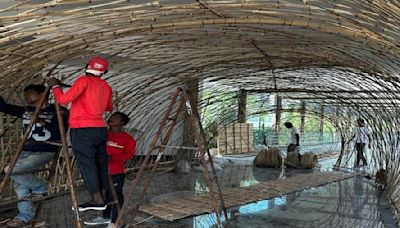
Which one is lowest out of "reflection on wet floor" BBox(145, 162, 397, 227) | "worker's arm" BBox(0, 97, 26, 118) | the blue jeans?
"reflection on wet floor" BBox(145, 162, 397, 227)

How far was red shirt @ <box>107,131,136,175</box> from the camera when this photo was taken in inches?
163

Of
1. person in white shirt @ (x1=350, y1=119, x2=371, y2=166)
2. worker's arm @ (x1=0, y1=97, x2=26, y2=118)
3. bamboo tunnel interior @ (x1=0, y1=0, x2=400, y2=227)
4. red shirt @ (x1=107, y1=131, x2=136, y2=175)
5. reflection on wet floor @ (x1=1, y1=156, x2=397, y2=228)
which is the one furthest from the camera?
person in white shirt @ (x1=350, y1=119, x2=371, y2=166)

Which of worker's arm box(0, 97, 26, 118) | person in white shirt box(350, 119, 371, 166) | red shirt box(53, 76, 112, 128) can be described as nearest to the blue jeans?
worker's arm box(0, 97, 26, 118)

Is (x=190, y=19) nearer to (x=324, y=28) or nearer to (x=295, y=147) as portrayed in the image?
(x=324, y=28)

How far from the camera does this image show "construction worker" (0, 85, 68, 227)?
363 centimetres

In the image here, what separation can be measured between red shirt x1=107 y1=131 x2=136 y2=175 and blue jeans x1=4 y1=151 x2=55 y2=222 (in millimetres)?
559

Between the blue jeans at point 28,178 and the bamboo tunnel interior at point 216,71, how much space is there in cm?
49

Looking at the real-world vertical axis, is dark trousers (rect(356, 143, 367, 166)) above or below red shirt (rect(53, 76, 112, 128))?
below

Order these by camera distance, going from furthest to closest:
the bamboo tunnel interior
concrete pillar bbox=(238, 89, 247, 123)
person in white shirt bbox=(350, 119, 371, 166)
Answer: concrete pillar bbox=(238, 89, 247, 123), person in white shirt bbox=(350, 119, 371, 166), the bamboo tunnel interior

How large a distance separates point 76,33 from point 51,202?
3219mm

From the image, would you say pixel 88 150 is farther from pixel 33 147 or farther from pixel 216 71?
pixel 216 71

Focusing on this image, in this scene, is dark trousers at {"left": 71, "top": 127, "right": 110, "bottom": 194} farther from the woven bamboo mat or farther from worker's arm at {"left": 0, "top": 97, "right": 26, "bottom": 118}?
the woven bamboo mat

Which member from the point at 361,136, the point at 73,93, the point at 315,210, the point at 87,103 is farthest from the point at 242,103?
the point at 73,93

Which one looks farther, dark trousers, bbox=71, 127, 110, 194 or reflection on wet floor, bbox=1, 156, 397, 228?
reflection on wet floor, bbox=1, 156, 397, 228
